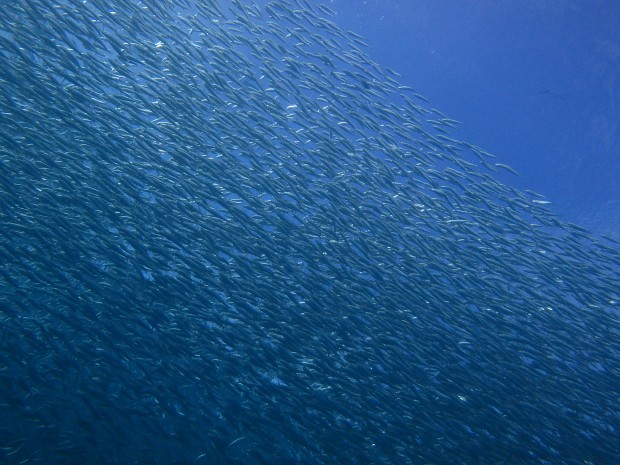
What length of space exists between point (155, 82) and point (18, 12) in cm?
213

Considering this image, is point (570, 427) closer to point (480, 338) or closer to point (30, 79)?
point (480, 338)

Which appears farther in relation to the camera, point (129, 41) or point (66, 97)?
point (129, 41)

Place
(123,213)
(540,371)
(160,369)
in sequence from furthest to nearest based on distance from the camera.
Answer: (540,371) < (123,213) < (160,369)

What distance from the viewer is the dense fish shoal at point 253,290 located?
701 centimetres

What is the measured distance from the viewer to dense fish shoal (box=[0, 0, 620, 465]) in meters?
7.01

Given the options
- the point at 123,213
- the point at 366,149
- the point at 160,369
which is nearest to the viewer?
the point at 160,369

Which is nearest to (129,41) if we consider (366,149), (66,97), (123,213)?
(66,97)

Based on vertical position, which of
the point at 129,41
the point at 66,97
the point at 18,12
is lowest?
the point at 66,97

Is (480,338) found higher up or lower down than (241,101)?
lower down

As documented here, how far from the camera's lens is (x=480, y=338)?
324 inches

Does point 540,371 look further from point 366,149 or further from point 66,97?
point 66,97

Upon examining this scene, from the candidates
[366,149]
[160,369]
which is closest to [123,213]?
[160,369]

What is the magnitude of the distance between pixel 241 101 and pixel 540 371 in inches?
261

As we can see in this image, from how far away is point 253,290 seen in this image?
763cm
